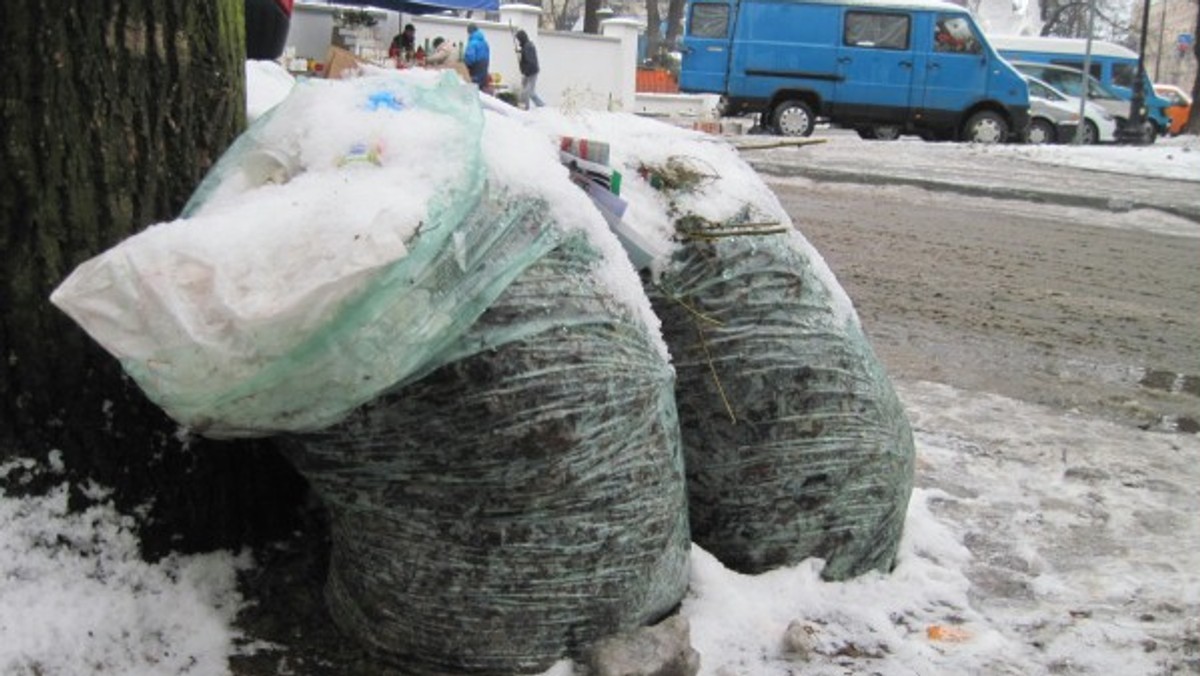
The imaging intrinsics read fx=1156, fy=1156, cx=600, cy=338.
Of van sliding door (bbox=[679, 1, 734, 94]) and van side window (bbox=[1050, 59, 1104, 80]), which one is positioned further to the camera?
van side window (bbox=[1050, 59, 1104, 80])

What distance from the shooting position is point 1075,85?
25.3 m

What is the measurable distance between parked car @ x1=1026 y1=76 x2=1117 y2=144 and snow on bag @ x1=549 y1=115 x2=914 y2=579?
21.3 m

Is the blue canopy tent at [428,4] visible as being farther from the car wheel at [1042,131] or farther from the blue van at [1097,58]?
the blue van at [1097,58]

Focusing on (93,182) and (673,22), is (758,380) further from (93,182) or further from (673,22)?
(673,22)

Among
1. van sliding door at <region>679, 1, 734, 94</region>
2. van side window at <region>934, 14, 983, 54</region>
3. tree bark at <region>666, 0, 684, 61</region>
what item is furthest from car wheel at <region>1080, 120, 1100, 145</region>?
tree bark at <region>666, 0, 684, 61</region>

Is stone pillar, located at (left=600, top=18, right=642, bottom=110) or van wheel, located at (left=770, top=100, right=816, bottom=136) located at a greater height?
stone pillar, located at (left=600, top=18, right=642, bottom=110)

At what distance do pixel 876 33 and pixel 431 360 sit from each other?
1927cm

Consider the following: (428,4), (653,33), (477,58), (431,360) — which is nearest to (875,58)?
(477,58)

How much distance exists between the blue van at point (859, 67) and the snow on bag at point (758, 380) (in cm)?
1791

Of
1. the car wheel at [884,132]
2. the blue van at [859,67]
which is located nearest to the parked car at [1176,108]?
the blue van at [859,67]

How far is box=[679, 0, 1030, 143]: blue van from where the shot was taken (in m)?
19.6

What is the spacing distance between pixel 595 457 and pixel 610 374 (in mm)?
153

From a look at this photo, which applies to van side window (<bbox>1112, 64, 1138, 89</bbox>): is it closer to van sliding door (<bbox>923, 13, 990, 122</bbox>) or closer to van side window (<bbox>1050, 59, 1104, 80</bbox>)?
van side window (<bbox>1050, 59, 1104, 80</bbox>)

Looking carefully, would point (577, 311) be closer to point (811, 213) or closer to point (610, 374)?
point (610, 374)
